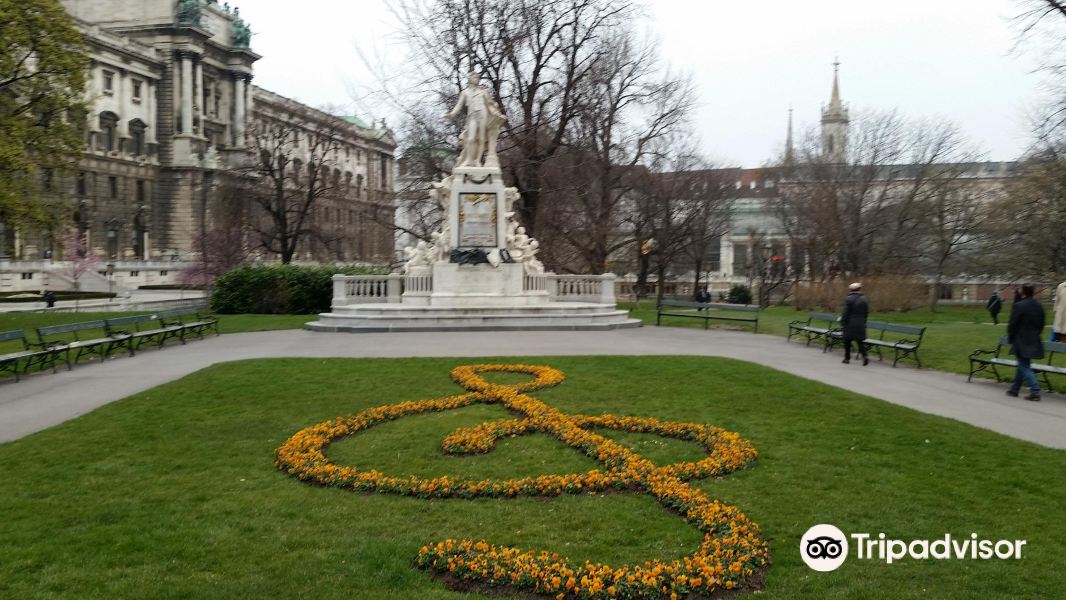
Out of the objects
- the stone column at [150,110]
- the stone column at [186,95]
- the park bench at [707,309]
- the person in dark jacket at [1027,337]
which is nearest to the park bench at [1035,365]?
the person in dark jacket at [1027,337]

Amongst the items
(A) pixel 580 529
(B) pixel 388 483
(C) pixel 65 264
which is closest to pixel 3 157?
(B) pixel 388 483

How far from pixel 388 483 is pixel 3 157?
74.6ft

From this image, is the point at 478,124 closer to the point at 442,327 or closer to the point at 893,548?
the point at 442,327

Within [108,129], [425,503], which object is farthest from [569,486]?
[108,129]

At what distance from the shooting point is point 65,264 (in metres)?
55.1

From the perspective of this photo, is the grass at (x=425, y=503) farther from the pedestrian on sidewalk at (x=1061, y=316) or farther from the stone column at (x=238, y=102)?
the stone column at (x=238, y=102)

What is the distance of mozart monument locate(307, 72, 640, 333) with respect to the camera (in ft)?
70.6

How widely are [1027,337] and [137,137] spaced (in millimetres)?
82884

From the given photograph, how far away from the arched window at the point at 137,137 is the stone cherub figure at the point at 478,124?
65096mm

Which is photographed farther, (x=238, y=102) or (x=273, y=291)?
(x=238, y=102)

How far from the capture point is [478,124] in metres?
23.8

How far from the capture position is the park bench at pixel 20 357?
13.1m

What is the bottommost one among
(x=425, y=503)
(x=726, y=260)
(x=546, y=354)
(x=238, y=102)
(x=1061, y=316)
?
(x=425, y=503)

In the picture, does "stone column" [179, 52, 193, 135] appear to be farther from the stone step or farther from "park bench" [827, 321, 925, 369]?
"park bench" [827, 321, 925, 369]
